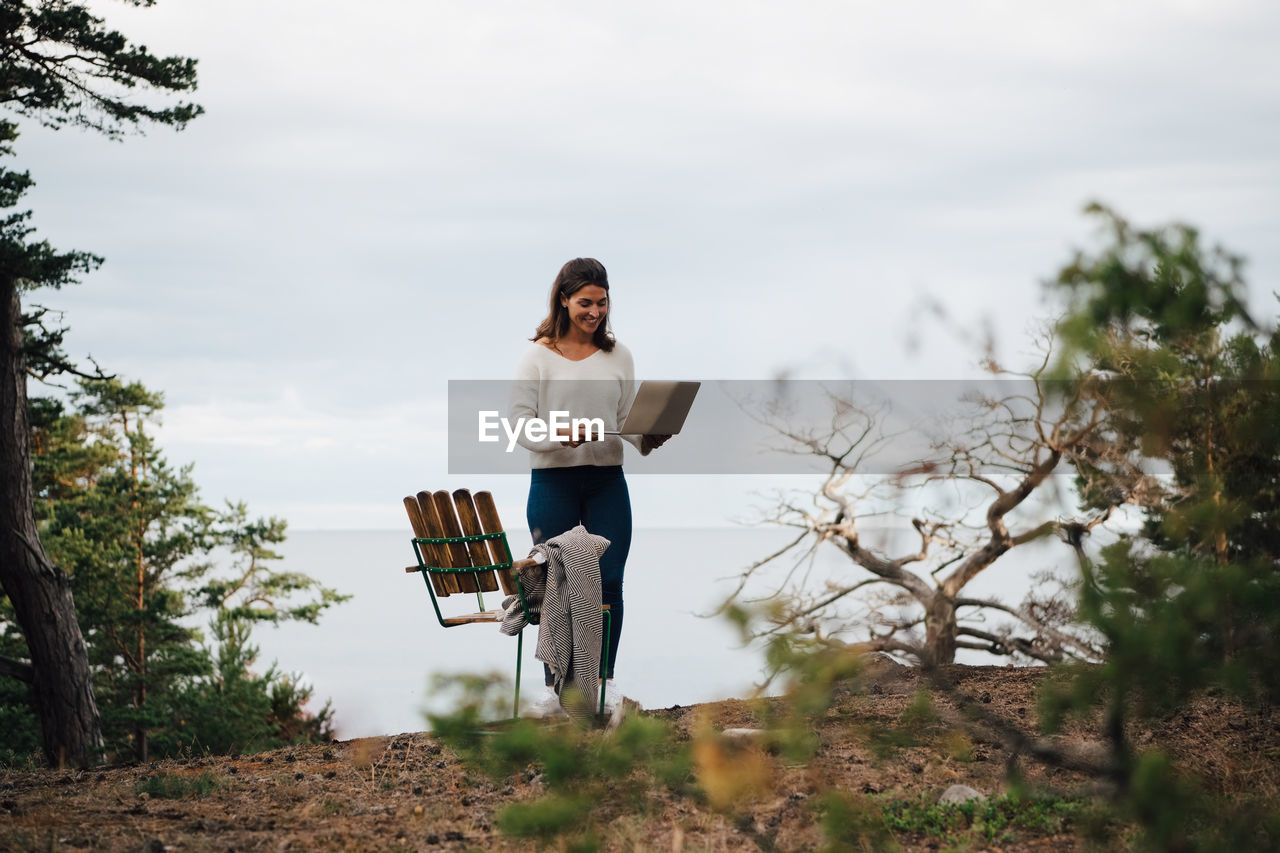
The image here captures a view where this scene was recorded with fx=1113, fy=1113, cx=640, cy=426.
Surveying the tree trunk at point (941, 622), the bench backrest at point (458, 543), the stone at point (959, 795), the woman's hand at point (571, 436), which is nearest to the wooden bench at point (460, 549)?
the bench backrest at point (458, 543)

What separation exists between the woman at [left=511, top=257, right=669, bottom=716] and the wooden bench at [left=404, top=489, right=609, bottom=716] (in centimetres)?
23

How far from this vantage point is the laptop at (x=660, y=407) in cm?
411

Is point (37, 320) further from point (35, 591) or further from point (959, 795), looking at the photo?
point (959, 795)

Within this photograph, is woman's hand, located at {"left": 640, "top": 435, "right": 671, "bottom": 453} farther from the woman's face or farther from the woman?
the woman's face

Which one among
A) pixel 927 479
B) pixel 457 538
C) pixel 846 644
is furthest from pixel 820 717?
pixel 927 479

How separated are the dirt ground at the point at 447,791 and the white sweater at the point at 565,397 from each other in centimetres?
110

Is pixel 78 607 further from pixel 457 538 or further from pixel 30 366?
pixel 457 538

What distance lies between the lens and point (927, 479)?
727 cm

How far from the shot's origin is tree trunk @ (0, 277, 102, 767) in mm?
7828

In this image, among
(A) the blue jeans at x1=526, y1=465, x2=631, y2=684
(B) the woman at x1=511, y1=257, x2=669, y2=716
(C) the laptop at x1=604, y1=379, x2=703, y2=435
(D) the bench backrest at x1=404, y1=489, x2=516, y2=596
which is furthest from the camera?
(D) the bench backrest at x1=404, y1=489, x2=516, y2=596

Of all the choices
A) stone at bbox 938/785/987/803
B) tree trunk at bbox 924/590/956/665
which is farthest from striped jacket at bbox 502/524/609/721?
tree trunk at bbox 924/590/956/665

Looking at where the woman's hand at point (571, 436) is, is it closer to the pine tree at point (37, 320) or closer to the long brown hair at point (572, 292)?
the long brown hair at point (572, 292)

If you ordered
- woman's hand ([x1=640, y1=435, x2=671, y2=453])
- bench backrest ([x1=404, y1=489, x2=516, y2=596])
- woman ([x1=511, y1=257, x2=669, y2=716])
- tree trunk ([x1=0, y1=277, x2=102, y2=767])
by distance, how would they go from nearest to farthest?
woman's hand ([x1=640, y1=435, x2=671, y2=453]) < woman ([x1=511, y1=257, x2=669, y2=716]) < bench backrest ([x1=404, y1=489, x2=516, y2=596]) < tree trunk ([x1=0, y1=277, x2=102, y2=767])

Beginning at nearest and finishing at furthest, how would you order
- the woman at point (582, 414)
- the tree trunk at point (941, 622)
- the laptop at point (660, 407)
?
the laptop at point (660, 407) → the woman at point (582, 414) → the tree trunk at point (941, 622)
